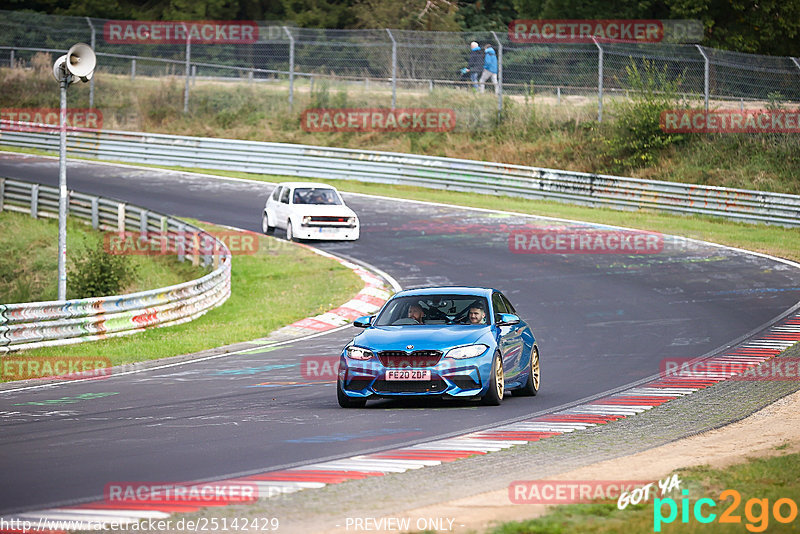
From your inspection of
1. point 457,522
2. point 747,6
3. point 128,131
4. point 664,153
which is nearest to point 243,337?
point 457,522

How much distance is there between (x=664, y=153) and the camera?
37.4m

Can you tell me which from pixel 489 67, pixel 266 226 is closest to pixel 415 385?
pixel 266 226

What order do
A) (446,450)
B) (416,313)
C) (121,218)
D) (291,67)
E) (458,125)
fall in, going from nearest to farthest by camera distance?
(446,450), (416,313), (121,218), (291,67), (458,125)

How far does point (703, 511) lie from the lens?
6.88m

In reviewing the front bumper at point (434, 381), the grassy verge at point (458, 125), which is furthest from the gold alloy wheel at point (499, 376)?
the grassy verge at point (458, 125)

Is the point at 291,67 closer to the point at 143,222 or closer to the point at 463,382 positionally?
the point at 143,222

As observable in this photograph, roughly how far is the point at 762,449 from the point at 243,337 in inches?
449

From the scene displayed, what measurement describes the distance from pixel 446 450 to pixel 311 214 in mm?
20123

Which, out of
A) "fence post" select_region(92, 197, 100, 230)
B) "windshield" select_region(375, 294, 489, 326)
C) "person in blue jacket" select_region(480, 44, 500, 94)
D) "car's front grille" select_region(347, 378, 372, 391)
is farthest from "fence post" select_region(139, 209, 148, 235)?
"car's front grille" select_region(347, 378, 372, 391)

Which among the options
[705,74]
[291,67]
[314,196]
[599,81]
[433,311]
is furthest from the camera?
[291,67]

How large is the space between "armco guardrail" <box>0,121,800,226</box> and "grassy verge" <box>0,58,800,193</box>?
2.47m

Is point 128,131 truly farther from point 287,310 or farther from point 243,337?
point 243,337

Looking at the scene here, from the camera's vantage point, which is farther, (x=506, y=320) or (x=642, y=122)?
(x=642, y=122)

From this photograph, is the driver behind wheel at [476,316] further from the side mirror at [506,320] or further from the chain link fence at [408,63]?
the chain link fence at [408,63]
